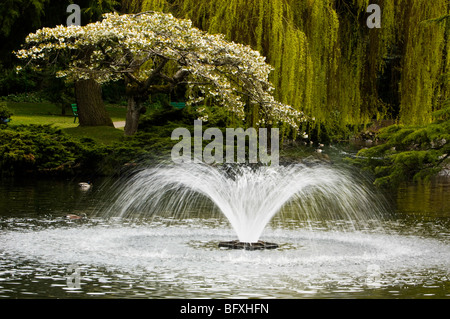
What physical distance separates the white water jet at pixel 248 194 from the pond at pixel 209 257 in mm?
417

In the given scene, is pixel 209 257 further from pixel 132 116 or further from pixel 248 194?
pixel 132 116

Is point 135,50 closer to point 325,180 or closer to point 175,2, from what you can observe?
point 175,2

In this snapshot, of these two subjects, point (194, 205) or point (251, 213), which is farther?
point (194, 205)

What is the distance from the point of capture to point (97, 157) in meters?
24.2

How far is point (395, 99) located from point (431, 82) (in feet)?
4.92

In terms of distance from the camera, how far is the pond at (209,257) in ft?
27.8

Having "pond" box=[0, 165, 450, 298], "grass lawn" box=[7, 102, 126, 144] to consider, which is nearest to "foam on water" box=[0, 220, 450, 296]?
"pond" box=[0, 165, 450, 298]

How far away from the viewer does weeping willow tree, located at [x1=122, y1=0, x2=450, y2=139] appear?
665 inches

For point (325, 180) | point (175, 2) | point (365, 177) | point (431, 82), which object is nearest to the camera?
point (431, 82)

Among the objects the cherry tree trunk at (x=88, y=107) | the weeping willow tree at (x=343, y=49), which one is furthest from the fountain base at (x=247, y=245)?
the cherry tree trunk at (x=88, y=107)

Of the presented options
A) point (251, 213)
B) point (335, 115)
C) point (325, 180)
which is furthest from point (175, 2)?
point (251, 213)

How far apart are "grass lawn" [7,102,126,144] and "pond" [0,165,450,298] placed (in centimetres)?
1174

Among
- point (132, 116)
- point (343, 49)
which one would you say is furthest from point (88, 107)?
point (343, 49)

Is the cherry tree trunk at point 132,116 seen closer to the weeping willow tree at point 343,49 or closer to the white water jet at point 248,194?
the white water jet at point 248,194
